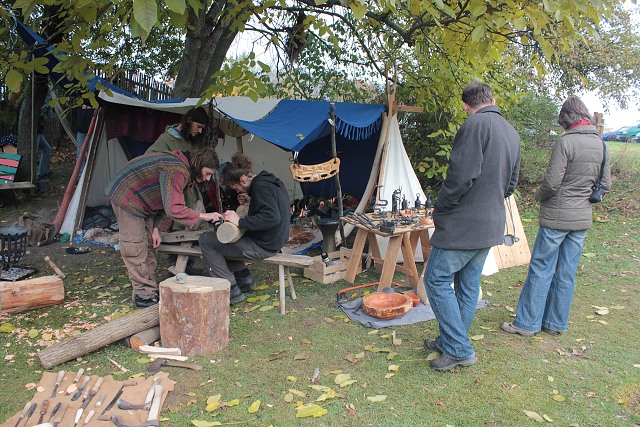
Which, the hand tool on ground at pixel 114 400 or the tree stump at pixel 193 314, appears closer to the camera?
the hand tool on ground at pixel 114 400

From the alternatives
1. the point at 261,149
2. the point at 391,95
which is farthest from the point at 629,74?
the point at 261,149

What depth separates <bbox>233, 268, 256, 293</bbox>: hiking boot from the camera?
4.44 m

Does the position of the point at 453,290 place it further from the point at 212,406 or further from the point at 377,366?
the point at 212,406

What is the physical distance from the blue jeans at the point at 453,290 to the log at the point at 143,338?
1.91 metres

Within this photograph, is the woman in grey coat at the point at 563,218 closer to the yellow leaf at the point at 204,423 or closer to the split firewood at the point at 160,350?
the yellow leaf at the point at 204,423

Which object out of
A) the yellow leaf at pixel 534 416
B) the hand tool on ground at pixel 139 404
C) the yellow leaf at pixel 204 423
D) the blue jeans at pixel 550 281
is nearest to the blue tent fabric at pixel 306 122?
the blue jeans at pixel 550 281

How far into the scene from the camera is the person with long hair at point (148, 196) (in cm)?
359

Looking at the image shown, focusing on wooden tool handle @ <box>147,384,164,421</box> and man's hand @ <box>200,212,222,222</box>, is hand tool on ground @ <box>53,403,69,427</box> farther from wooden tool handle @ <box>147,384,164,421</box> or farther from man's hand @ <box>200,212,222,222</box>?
man's hand @ <box>200,212,222,222</box>

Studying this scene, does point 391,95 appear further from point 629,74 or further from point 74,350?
point 629,74

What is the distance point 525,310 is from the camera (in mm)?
3498

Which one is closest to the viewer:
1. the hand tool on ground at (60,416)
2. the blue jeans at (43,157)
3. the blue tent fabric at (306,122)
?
the hand tool on ground at (60,416)

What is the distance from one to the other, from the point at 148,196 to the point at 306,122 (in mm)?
2022

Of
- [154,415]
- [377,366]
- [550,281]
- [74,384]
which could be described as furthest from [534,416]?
[74,384]

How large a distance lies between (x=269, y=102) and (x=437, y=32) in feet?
7.38
